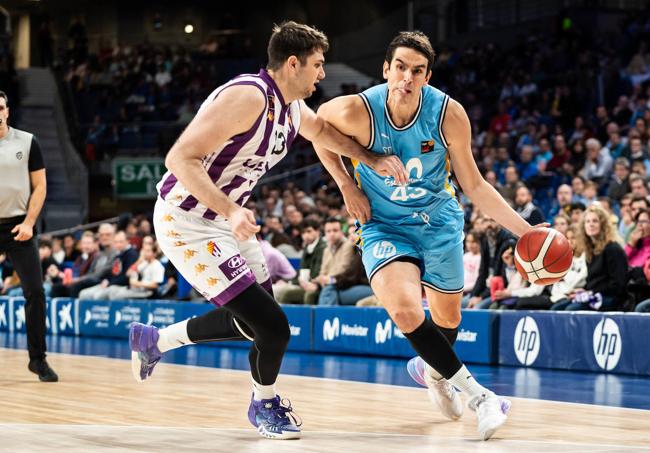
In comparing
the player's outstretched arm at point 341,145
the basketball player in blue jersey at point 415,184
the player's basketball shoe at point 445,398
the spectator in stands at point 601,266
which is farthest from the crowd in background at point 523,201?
the player's outstretched arm at point 341,145

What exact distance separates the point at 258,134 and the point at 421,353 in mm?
1324

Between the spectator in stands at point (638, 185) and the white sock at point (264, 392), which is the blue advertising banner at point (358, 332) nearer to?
the spectator in stands at point (638, 185)

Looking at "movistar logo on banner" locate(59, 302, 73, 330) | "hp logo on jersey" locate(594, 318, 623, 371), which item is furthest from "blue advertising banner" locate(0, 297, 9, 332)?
"hp logo on jersey" locate(594, 318, 623, 371)

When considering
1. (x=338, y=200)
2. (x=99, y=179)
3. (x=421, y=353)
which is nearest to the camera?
(x=421, y=353)

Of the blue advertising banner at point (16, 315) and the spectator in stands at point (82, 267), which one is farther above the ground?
the spectator in stands at point (82, 267)

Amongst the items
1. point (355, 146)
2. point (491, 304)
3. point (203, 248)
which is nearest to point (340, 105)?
point (355, 146)

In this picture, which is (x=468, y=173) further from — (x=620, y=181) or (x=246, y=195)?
(x=620, y=181)

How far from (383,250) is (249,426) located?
3.67 ft

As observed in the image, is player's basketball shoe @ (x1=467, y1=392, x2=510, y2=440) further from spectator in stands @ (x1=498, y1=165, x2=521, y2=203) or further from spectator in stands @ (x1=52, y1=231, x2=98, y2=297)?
spectator in stands @ (x1=52, y1=231, x2=98, y2=297)

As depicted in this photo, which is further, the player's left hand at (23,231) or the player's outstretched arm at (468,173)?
the player's left hand at (23,231)

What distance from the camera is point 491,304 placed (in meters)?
10.6

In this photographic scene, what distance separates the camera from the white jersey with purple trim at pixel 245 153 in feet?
15.4

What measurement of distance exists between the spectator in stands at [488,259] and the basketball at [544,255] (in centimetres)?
543

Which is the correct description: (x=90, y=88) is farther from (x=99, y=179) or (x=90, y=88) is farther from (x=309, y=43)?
(x=309, y=43)
